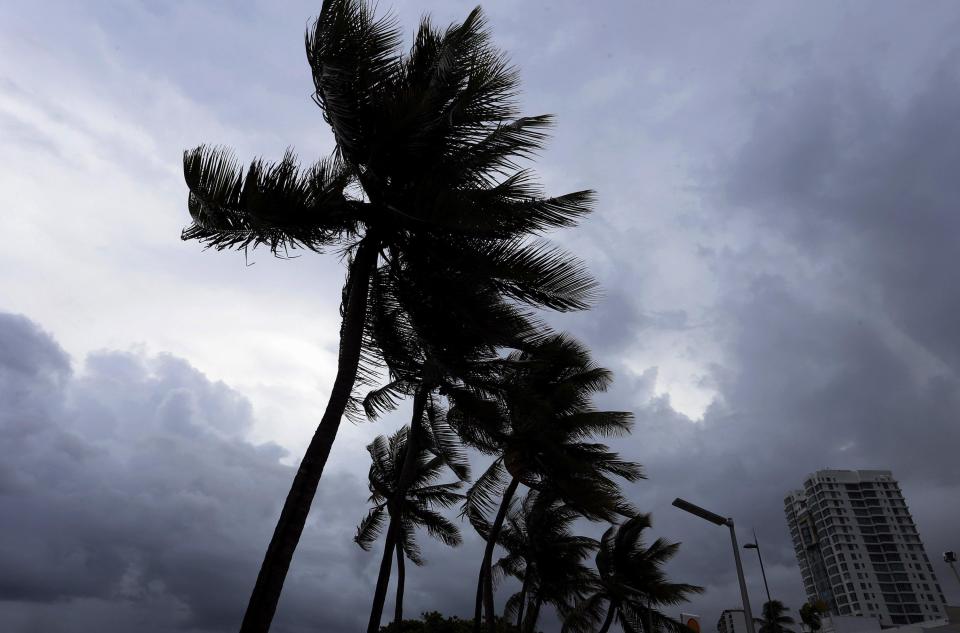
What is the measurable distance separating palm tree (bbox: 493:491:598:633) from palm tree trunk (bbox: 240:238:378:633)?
2052cm

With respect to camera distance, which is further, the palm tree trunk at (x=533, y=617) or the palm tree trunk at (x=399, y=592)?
the palm tree trunk at (x=533, y=617)

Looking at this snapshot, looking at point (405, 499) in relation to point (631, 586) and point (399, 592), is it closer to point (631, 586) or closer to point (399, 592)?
point (399, 592)

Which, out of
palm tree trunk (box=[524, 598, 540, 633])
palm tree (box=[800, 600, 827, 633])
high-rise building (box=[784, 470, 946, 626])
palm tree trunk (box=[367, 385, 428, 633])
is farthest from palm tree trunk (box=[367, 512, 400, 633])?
high-rise building (box=[784, 470, 946, 626])

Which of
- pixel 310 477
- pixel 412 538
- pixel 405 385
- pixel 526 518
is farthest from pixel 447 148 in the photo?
pixel 526 518

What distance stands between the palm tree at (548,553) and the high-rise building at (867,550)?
134 meters

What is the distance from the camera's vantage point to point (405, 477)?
1129 centimetres

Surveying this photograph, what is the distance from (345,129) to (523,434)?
538 cm

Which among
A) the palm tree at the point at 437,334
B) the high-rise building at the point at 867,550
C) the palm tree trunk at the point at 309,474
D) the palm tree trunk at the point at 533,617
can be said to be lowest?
the palm tree trunk at the point at 309,474

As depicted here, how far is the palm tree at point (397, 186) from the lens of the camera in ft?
21.8

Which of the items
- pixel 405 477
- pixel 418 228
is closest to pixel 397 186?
pixel 418 228

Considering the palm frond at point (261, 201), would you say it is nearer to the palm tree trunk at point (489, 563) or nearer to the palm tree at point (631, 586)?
the palm tree trunk at point (489, 563)

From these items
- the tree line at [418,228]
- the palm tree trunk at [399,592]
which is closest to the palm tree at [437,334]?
the tree line at [418,228]

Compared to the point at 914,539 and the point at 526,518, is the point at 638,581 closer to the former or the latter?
the point at 526,518

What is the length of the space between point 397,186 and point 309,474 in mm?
3668
